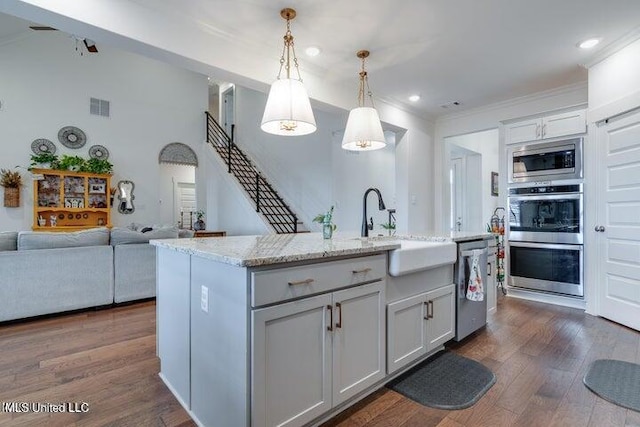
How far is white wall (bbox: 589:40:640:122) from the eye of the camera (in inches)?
119

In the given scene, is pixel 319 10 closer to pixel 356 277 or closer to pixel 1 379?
pixel 356 277

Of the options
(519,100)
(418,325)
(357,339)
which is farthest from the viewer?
(519,100)

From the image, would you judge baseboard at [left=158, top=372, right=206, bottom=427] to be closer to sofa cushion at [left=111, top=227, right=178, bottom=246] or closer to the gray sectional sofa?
the gray sectional sofa

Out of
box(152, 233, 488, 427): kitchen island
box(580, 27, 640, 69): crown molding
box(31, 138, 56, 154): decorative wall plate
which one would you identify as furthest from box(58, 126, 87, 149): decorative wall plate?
box(580, 27, 640, 69): crown molding

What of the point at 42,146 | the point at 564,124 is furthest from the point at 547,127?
the point at 42,146

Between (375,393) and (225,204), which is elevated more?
(225,204)

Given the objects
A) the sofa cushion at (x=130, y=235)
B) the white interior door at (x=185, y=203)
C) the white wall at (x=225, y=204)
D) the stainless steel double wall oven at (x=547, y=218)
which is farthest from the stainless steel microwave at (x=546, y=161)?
the white interior door at (x=185, y=203)

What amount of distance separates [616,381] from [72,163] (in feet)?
27.1

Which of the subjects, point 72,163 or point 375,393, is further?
point 72,163

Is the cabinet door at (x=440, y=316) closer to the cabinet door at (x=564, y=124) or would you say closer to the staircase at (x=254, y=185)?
the cabinet door at (x=564, y=124)

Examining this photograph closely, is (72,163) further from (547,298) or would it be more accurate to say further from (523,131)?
(547,298)

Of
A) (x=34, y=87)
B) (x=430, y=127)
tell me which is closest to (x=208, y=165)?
(x=34, y=87)

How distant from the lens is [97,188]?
678 cm

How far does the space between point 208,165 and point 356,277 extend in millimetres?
7312
